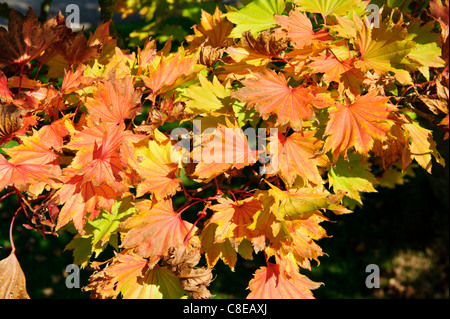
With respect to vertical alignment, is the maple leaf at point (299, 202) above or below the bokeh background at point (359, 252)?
above

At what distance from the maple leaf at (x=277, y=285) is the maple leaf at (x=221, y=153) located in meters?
0.43

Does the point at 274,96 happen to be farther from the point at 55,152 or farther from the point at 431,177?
the point at 431,177

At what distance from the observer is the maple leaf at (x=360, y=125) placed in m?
1.17

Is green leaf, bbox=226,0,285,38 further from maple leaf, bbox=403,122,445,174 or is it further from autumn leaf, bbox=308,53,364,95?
maple leaf, bbox=403,122,445,174

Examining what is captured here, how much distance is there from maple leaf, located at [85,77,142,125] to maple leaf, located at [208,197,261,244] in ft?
1.34

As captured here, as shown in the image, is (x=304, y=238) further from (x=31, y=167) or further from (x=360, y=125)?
(x=31, y=167)

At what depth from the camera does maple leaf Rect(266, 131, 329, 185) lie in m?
1.18

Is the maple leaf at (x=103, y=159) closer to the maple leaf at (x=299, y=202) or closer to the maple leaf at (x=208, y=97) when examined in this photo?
the maple leaf at (x=208, y=97)

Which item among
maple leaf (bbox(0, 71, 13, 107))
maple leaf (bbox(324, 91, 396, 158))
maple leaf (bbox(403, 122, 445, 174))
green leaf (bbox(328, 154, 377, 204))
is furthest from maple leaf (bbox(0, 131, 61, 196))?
maple leaf (bbox(403, 122, 445, 174))

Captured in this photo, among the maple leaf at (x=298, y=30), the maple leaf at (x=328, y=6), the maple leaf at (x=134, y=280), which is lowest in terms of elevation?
the maple leaf at (x=134, y=280)

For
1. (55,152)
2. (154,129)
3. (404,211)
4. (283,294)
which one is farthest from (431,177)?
(55,152)

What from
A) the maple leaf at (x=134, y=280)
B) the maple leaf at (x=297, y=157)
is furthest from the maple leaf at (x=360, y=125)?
the maple leaf at (x=134, y=280)

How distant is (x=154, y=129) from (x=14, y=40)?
2.03 feet

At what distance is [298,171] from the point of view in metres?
1.20
